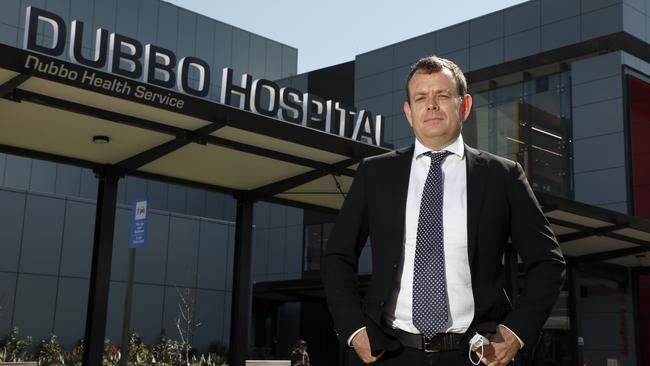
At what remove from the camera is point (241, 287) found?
15.2m

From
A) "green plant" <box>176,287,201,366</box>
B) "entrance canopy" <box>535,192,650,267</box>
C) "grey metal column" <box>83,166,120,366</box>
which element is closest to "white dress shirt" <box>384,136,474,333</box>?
"grey metal column" <box>83,166,120,366</box>

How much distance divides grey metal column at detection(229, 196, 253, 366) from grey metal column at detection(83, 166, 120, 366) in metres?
2.72

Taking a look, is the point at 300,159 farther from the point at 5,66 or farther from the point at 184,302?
the point at 184,302

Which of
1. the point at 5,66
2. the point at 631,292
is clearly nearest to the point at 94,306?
the point at 5,66

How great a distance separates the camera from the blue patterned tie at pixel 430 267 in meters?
2.72

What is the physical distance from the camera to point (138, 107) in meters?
11.0

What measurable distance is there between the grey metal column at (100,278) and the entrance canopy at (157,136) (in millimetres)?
708

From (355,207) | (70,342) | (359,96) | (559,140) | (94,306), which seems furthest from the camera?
(359,96)

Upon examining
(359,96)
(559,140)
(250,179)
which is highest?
(359,96)

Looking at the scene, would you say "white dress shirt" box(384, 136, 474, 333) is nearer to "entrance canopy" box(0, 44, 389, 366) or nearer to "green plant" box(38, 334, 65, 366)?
"entrance canopy" box(0, 44, 389, 366)

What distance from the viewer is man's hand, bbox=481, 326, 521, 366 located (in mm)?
2648

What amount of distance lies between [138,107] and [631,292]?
22083 mm

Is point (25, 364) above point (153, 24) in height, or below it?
below

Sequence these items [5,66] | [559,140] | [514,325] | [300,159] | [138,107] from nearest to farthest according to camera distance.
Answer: [514,325] < [5,66] < [138,107] < [300,159] < [559,140]
